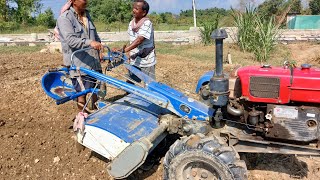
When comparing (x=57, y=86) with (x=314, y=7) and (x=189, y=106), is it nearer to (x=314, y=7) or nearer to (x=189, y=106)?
(x=189, y=106)

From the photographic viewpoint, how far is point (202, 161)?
9.29 ft

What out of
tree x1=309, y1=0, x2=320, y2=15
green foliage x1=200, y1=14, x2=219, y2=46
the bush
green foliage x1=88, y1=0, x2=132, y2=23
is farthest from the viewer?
green foliage x1=88, y1=0, x2=132, y2=23

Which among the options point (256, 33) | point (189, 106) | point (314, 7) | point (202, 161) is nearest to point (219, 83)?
point (189, 106)

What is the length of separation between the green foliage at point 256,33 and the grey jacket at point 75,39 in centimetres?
744

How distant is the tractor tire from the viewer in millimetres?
2754

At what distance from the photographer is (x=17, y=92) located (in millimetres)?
6324

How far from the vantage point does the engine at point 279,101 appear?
2.97 meters

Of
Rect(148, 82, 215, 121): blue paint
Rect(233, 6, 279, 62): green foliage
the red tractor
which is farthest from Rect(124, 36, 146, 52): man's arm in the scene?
Rect(233, 6, 279, 62): green foliage

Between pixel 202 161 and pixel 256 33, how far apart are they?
29.4ft

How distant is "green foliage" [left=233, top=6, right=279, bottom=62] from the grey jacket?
24.4ft

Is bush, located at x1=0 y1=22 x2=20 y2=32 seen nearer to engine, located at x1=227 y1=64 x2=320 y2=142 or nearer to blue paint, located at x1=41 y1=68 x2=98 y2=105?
blue paint, located at x1=41 y1=68 x2=98 y2=105

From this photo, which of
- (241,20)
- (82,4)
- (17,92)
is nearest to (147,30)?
(82,4)

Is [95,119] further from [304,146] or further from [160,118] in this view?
[304,146]

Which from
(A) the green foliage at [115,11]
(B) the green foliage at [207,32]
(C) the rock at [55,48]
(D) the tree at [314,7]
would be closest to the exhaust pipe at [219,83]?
(C) the rock at [55,48]
